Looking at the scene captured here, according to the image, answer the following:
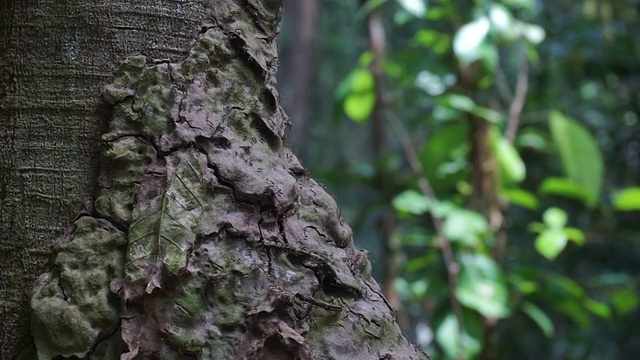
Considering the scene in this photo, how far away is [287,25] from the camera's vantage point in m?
3.58

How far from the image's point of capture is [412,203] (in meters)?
1.62

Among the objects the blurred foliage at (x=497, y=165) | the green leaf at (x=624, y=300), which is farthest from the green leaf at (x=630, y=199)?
the green leaf at (x=624, y=300)

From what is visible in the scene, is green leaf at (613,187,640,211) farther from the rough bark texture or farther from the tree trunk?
the rough bark texture

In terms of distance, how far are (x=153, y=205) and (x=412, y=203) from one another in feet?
3.91

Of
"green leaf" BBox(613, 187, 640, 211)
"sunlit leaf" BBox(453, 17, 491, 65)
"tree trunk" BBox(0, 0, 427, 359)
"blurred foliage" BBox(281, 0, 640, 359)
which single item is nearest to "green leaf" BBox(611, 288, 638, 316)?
"blurred foliage" BBox(281, 0, 640, 359)

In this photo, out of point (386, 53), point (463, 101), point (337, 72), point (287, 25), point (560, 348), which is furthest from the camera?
point (337, 72)

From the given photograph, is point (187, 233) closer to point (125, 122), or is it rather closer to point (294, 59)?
point (125, 122)

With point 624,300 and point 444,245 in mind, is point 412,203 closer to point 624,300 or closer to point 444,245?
point 444,245

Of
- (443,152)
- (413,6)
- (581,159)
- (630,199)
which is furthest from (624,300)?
(413,6)

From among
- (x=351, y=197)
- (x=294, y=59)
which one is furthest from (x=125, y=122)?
(x=351, y=197)

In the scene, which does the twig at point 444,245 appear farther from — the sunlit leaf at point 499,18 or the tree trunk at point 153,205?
the tree trunk at point 153,205

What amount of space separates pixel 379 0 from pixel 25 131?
1176 millimetres

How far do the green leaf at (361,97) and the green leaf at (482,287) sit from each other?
0.46 metres

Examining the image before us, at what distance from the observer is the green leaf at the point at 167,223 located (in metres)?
0.46
